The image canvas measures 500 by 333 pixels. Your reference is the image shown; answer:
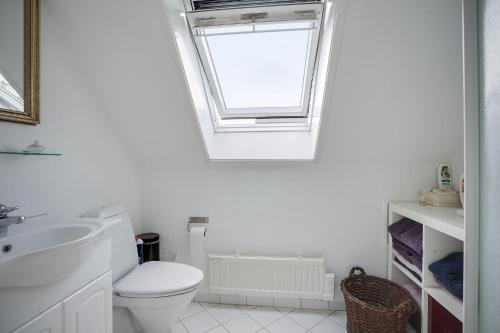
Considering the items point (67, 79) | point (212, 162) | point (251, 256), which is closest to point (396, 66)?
point (212, 162)

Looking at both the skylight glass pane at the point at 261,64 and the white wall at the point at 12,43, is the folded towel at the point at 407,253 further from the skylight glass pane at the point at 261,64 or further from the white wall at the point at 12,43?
the white wall at the point at 12,43

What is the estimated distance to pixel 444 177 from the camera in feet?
5.27

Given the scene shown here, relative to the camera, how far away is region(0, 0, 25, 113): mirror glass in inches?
37.5

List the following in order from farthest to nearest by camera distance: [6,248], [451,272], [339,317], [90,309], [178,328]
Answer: [339,317], [178,328], [451,272], [90,309], [6,248]

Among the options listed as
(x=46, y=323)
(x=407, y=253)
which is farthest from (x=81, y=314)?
(x=407, y=253)

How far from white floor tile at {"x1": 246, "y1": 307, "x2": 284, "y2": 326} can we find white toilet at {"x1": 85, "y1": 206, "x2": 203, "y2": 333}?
630mm

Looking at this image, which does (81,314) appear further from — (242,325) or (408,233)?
(408,233)

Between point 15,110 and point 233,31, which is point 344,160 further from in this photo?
point 15,110

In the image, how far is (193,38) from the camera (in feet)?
4.65

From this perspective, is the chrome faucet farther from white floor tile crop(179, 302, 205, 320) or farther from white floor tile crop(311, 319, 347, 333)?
white floor tile crop(311, 319, 347, 333)

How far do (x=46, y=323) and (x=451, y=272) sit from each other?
1.67 metres

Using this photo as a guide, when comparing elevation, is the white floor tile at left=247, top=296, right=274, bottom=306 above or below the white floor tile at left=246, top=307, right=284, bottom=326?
above

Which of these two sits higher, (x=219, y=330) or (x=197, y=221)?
(x=197, y=221)

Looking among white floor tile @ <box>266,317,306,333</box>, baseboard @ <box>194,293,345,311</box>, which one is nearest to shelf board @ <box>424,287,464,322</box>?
baseboard @ <box>194,293,345,311</box>
